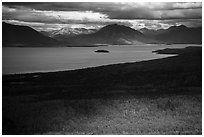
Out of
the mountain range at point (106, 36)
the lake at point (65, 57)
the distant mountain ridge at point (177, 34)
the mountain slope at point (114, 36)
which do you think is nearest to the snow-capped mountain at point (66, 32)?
the mountain range at point (106, 36)

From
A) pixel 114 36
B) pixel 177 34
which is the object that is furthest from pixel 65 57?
pixel 177 34

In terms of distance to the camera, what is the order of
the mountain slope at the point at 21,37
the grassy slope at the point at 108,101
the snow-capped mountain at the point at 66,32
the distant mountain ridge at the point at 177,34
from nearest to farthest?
the grassy slope at the point at 108,101 < the mountain slope at the point at 21,37 < the distant mountain ridge at the point at 177,34 < the snow-capped mountain at the point at 66,32

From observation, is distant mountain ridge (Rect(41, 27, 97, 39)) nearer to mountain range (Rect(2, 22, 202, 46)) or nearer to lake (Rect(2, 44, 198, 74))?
mountain range (Rect(2, 22, 202, 46))

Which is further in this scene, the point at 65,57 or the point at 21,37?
the point at 65,57

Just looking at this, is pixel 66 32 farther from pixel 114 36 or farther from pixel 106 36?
pixel 114 36

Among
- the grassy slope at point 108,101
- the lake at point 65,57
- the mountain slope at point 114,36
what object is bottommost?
the grassy slope at point 108,101

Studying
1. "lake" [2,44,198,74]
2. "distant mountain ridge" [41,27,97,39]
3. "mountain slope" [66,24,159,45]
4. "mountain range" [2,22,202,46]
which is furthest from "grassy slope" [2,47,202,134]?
"distant mountain ridge" [41,27,97,39]

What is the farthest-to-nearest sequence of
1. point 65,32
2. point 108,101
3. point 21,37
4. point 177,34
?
point 65,32 < point 177,34 < point 108,101 < point 21,37

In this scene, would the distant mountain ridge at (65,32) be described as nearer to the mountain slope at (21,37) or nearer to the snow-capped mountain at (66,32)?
the snow-capped mountain at (66,32)
